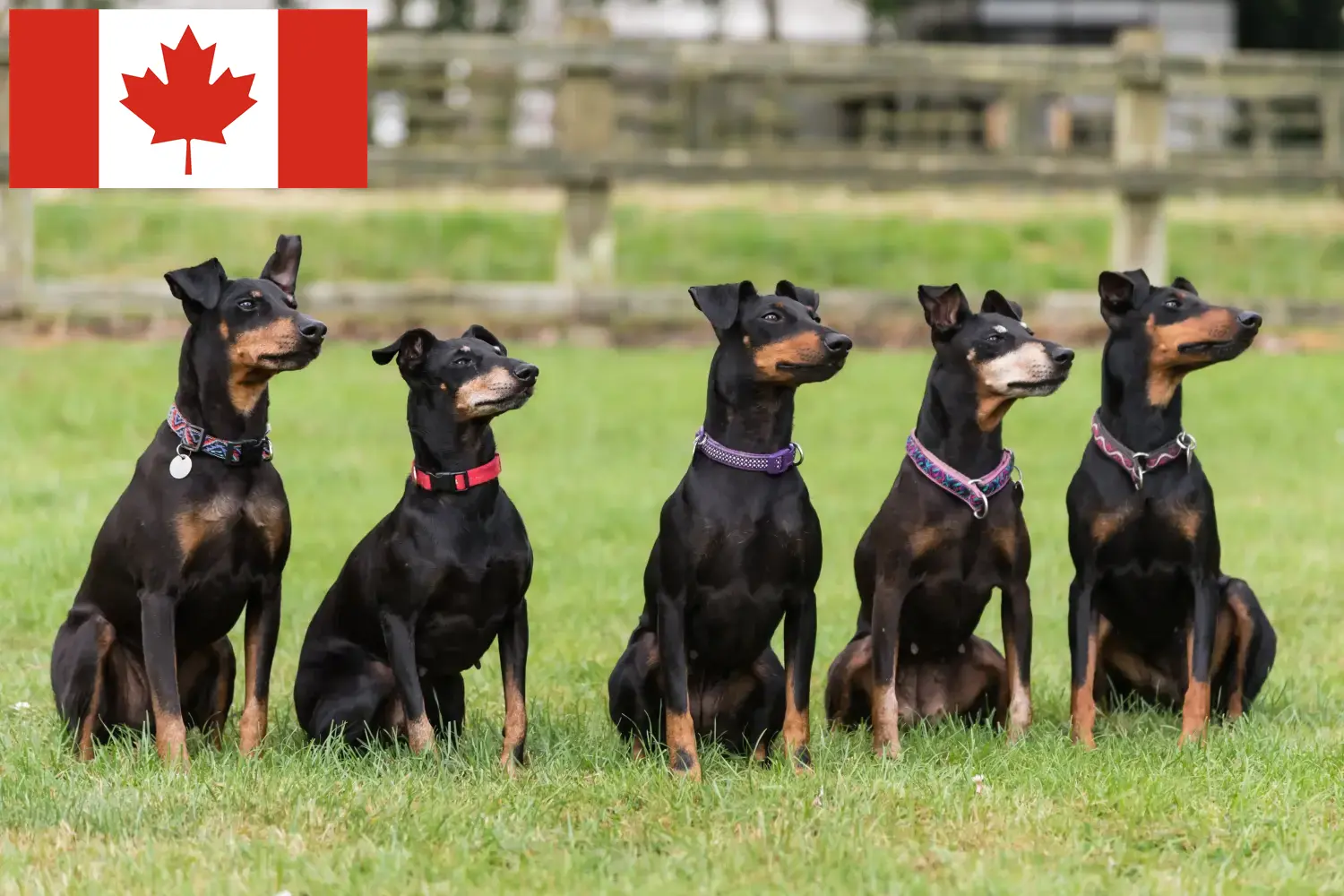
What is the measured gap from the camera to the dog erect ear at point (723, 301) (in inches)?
204

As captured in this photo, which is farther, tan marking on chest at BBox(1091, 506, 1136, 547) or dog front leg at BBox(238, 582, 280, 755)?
tan marking on chest at BBox(1091, 506, 1136, 547)

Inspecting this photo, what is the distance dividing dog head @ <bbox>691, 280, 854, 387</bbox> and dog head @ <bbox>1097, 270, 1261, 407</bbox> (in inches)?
38.0

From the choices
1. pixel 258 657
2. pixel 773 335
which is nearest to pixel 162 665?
pixel 258 657

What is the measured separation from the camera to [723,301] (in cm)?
522

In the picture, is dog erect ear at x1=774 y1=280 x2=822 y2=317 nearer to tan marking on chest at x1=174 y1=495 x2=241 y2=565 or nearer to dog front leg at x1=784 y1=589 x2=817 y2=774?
dog front leg at x1=784 y1=589 x2=817 y2=774

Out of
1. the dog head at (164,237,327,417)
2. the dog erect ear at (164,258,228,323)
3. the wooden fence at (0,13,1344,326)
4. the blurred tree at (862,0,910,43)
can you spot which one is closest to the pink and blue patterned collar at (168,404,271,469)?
the dog head at (164,237,327,417)

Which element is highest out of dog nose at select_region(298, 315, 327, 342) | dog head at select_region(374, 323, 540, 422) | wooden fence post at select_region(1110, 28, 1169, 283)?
wooden fence post at select_region(1110, 28, 1169, 283)

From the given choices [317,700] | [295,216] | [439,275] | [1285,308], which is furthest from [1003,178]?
[317,700]

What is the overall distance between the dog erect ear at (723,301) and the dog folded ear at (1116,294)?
3.84ft

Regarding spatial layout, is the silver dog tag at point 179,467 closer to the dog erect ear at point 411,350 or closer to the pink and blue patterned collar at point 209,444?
the pink and blue patterned collar at point 209,444

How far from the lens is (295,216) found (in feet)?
50.9

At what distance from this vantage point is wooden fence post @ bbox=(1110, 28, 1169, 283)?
12.8m

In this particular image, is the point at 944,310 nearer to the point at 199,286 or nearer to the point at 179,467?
the point at 199,286

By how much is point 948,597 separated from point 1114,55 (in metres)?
8.55
